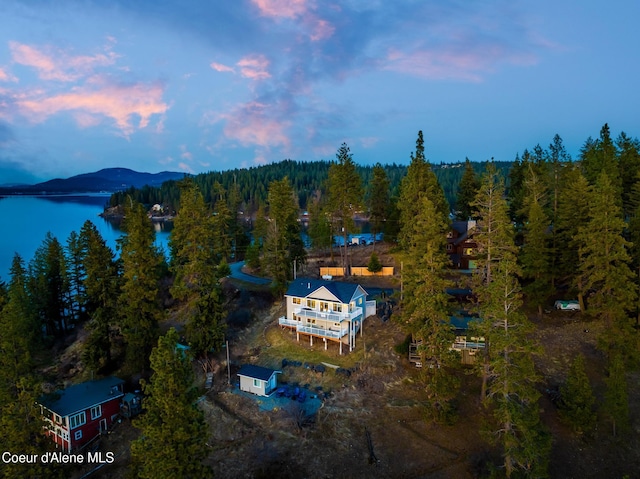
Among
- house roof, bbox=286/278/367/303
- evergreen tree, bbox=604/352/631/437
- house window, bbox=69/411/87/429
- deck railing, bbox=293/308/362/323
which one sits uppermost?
house roof, bbox=286/278/367/303

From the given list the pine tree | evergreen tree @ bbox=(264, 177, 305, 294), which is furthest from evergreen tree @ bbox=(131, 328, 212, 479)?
evergreen tree @ bbox=(264, 177, 305, 294)

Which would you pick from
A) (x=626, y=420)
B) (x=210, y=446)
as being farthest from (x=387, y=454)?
(x=626, y=420)

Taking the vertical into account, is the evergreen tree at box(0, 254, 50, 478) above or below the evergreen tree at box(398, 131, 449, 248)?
below

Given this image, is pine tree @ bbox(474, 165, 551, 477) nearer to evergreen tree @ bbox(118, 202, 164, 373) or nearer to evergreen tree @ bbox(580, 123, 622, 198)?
evergreen tree @ bbox(118, 202, 164, 373)

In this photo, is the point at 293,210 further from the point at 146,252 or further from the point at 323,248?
the point at 146,252

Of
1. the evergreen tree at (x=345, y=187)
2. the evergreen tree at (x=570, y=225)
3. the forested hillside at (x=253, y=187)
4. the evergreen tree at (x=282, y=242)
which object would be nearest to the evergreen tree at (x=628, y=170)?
the evergreen tree at (x=570, y=225)

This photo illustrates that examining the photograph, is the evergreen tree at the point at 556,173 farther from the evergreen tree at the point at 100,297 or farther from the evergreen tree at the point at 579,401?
the evergreen tree at the point at 100,297

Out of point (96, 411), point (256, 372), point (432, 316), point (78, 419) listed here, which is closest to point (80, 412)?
point (78, 419)
